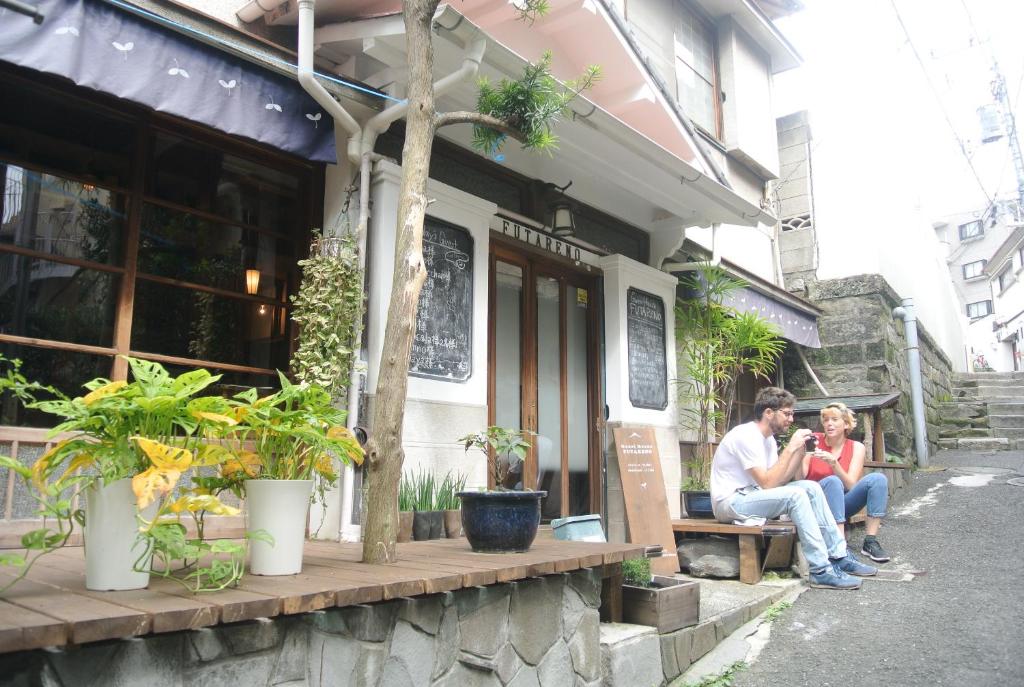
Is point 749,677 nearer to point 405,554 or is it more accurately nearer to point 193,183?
point 405,554

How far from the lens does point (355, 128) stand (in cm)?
432

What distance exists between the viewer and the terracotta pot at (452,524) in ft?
14.3

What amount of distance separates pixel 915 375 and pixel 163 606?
11629mm

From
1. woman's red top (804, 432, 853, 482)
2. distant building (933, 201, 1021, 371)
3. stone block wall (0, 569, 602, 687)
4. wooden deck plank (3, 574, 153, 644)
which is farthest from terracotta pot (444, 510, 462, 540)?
distant building (933, 201, 1021, 371)

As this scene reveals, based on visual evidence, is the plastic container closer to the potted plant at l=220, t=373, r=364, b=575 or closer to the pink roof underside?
the potted plant at l=220, t=373, r=364, b=575

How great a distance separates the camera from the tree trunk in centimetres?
292

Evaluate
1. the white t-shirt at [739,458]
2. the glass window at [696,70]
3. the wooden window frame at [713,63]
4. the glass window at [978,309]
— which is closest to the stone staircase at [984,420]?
the wooden window frame at [713,63]

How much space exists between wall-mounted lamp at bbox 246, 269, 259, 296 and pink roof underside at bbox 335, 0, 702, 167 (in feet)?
7.70

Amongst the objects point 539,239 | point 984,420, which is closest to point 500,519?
Answer: point 539,239

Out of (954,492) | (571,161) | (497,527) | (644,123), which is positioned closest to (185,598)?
(497,527)

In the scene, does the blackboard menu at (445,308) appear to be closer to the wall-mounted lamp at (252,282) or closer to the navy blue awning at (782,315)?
the wall-mounted lamp at (252,282)

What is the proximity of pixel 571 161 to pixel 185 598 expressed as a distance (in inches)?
176

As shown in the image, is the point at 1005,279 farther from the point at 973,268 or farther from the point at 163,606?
the point at 163,606

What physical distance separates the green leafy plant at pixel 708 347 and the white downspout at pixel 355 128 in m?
3.94
